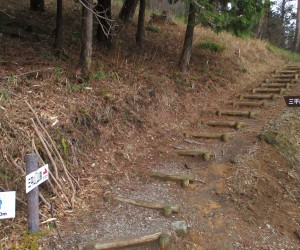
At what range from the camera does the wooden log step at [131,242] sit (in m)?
3.48

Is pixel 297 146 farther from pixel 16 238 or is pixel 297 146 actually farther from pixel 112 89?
pixel 16 238

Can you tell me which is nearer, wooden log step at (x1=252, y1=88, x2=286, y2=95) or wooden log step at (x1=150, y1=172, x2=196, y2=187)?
wooden log step at (x1=150, y1=172, x2=196, y2=187)

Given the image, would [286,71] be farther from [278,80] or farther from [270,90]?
[270,90]

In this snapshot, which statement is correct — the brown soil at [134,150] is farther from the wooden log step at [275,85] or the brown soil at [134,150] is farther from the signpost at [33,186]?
the wooden log step at [275,85]

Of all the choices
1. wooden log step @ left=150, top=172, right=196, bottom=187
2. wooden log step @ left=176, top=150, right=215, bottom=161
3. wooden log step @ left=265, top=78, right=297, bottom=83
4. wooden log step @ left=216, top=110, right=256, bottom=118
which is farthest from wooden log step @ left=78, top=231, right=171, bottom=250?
wooden log step @ left=265, top=78, right=297, bottom=83

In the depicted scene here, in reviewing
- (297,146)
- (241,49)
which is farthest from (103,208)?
(241,49)

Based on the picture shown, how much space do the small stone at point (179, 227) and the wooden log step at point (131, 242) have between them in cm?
15

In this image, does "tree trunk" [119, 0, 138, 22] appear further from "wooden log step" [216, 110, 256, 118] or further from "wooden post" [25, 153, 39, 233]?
"wooden post" [25, 153, 39, 233]

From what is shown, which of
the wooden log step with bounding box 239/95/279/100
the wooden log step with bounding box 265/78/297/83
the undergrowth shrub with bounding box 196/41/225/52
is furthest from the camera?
the undergrowth shrub with bounding box 196/41/225/52

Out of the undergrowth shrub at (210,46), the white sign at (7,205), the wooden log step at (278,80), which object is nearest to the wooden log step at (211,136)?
the white sign at (7,205)

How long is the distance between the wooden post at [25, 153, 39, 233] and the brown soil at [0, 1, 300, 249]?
0.13 metres

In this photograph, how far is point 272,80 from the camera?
401 inches

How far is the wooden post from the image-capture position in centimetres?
331

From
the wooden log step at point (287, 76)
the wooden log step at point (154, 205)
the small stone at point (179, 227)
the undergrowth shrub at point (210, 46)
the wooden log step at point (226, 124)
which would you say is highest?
the undergrowth shrub at point (210, 46)
